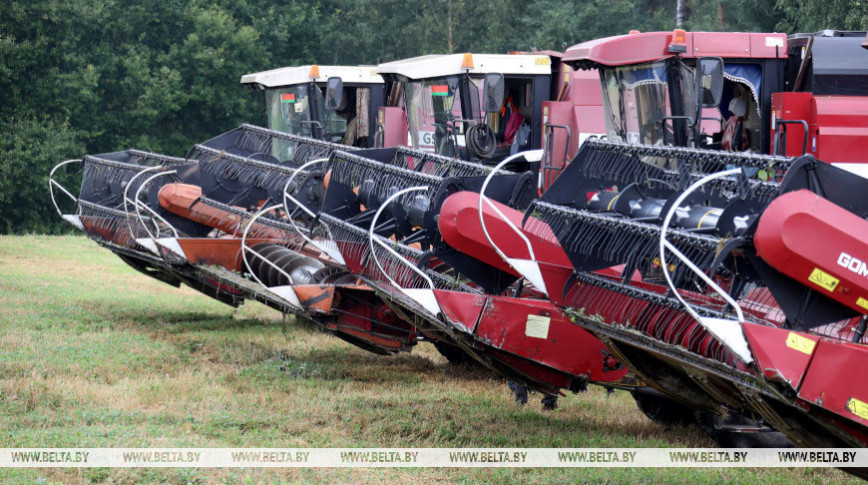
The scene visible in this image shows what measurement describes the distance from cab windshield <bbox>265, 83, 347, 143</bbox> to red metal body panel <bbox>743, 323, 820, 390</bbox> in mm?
8672

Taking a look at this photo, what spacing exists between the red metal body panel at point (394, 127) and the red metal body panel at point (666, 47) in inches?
175

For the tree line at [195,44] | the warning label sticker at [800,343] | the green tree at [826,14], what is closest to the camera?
the warning label sticker at [800,343]

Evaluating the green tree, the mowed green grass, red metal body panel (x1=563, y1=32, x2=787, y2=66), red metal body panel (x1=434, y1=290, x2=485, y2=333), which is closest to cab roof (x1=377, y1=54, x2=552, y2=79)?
red metal body panel (x1=563, y1=32, x2=787, y2=66)

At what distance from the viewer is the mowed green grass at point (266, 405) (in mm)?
5430

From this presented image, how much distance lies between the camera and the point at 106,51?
2459 cm

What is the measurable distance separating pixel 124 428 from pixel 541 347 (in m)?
2.49

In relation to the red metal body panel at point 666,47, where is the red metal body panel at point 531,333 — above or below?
below

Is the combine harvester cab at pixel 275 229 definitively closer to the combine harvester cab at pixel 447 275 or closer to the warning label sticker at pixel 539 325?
the combine harvester cab at pixel 447 275

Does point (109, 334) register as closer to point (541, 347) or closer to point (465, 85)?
point (465, 85)

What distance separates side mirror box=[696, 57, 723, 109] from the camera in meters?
6.11

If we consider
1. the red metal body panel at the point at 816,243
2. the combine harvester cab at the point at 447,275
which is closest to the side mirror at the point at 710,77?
the combine harvester cab at the point at 447,275

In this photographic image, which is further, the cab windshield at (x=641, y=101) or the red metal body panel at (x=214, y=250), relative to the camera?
the red metal body panel at (x=214, y=250)

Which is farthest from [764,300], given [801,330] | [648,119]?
[648,119]

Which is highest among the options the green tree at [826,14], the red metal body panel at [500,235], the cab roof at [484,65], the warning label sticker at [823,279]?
the green tree at [826,14]
